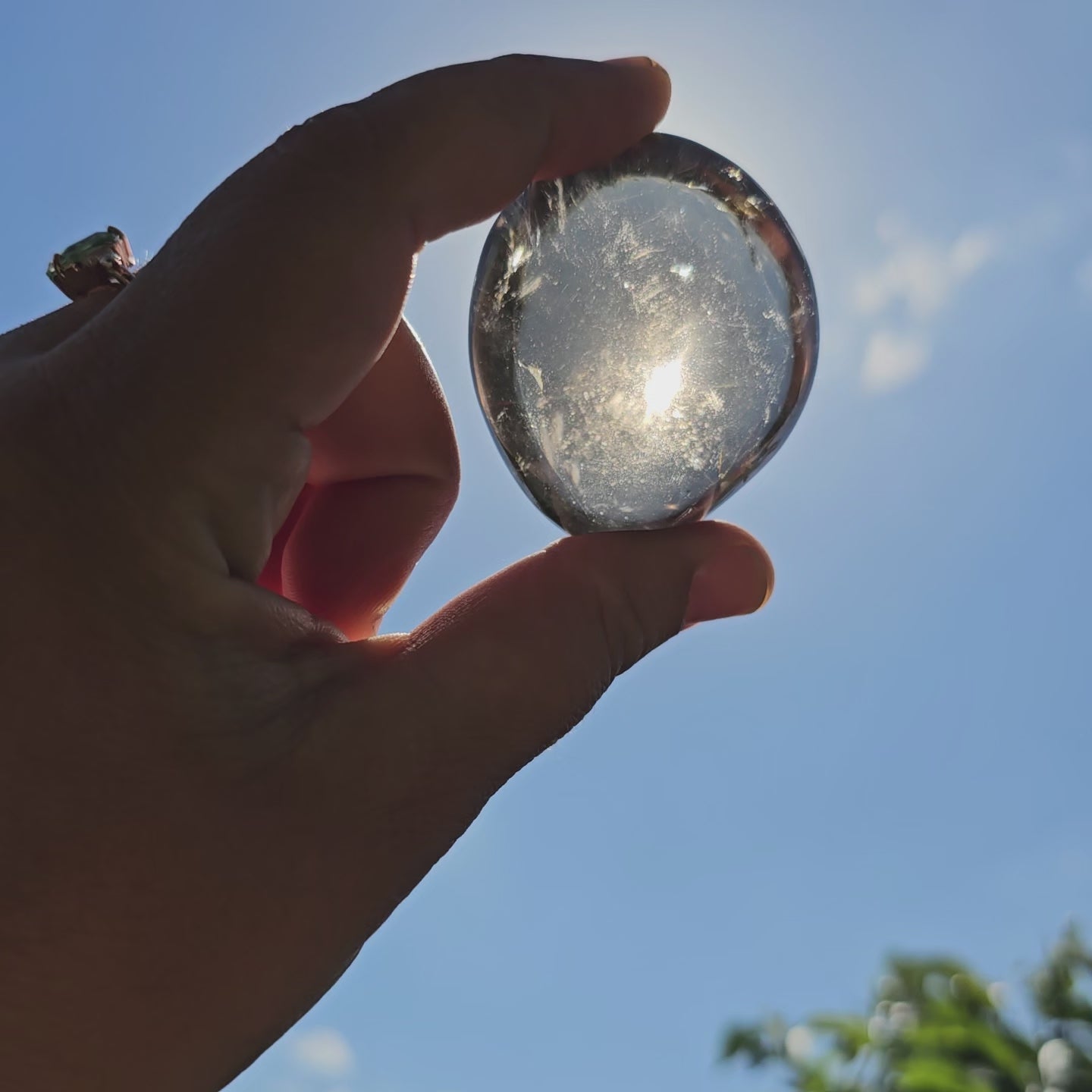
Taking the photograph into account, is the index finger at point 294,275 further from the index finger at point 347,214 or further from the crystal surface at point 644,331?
the crystal surface at point 644,331

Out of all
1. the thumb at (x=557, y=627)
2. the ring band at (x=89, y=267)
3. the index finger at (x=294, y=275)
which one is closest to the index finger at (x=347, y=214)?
the index finger at (x=294, y=275)

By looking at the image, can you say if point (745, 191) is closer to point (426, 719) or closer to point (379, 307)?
point (379, 307)

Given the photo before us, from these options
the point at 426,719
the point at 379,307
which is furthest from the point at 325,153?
Answer: the point at 426,719

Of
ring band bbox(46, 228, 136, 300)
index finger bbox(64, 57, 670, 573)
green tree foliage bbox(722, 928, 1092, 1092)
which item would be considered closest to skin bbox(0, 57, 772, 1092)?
index finger bbox(64, 57, 670, 573)

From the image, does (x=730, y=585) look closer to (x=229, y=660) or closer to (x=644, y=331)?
(x=644, y=331)

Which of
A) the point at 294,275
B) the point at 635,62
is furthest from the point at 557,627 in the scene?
the point at 635,62

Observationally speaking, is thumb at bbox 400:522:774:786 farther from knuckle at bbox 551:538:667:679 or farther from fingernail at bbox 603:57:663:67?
fingernail at bbox 603:57:663:67
